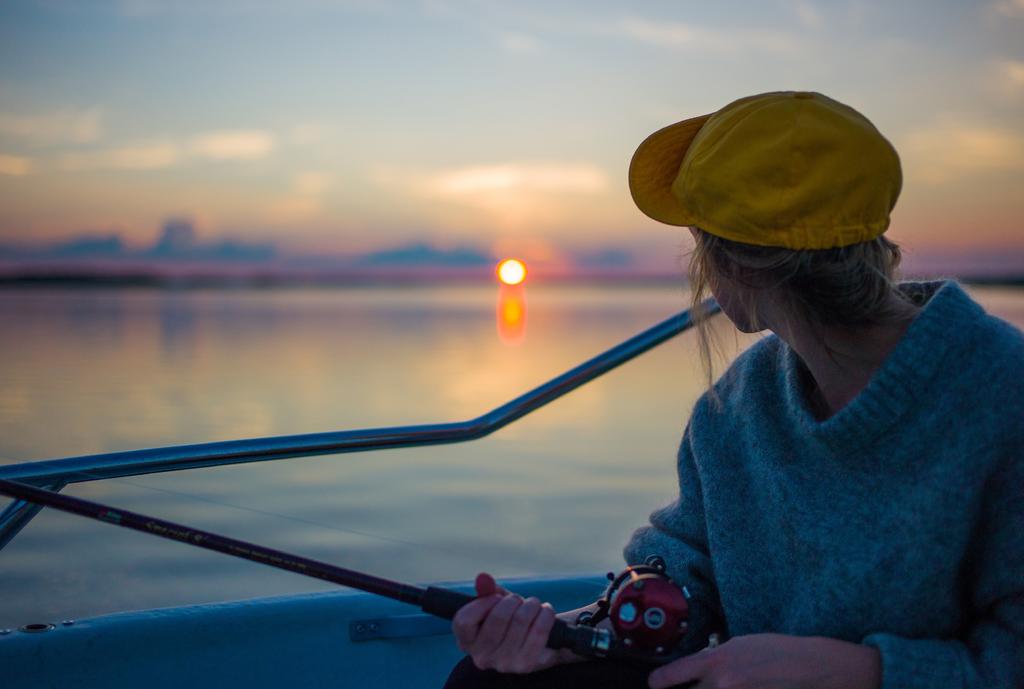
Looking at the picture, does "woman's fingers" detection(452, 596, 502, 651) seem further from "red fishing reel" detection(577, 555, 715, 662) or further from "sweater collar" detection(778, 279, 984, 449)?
"sweater collar" detection(778, 279, 984, 449)

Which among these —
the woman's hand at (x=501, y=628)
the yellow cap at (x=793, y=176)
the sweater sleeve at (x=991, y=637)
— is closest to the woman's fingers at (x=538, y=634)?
the woman's hand at (x=501, y=628)

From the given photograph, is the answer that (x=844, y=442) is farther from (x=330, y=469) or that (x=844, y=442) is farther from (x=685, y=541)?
(x=330, y=469)

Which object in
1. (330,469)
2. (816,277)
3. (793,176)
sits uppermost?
(793,176)

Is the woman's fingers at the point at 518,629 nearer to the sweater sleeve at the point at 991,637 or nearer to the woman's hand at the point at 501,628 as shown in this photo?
the woman's hand at the point at 501,628

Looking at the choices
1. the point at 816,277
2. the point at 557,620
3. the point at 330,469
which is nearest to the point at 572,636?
the point at 557,620

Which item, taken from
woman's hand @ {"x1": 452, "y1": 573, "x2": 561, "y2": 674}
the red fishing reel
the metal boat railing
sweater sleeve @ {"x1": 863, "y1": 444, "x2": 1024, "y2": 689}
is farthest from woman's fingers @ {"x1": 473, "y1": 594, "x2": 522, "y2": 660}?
the metal boat railing

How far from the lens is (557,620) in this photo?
1.09 m

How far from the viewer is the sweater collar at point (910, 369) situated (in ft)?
3.37

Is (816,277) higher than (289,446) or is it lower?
higher

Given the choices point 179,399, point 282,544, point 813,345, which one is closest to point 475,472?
point 282,544

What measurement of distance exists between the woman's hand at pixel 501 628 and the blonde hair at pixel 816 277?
41 cm

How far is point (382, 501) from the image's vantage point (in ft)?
17.8

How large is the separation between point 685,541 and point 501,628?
1.05 feet

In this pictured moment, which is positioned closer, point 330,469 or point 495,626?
point 495,626
